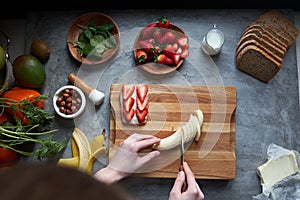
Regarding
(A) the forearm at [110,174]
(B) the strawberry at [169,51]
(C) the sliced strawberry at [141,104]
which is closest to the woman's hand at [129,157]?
(A) the forearm at [110,174]

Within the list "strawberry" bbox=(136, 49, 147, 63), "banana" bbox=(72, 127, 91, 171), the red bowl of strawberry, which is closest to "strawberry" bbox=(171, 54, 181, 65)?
the red bowl of strawberry

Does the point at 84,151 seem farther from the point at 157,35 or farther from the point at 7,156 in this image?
the point at 157,35

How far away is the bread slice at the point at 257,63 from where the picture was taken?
148cm

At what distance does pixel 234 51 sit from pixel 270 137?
1.16ft

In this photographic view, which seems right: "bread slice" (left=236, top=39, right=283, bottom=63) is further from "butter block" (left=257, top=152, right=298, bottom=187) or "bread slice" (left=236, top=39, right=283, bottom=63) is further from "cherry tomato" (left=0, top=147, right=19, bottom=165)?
"cherry tomato" (left=0, top=147, right=19, bottom=165)

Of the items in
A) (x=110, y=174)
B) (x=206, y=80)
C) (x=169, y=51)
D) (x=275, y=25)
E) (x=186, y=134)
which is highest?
(x=275, y=25)

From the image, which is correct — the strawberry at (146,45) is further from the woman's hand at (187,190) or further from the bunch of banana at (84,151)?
the woman's hand at (187,190)

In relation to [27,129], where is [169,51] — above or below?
above

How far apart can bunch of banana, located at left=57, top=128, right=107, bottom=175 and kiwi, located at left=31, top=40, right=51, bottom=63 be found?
0.30 m

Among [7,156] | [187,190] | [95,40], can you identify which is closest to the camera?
[187,190]

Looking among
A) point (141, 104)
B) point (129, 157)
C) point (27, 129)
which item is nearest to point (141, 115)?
point (141, 104)

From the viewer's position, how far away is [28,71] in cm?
144

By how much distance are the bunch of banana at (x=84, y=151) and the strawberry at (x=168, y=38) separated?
41cm

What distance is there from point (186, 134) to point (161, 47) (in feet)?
1.09
